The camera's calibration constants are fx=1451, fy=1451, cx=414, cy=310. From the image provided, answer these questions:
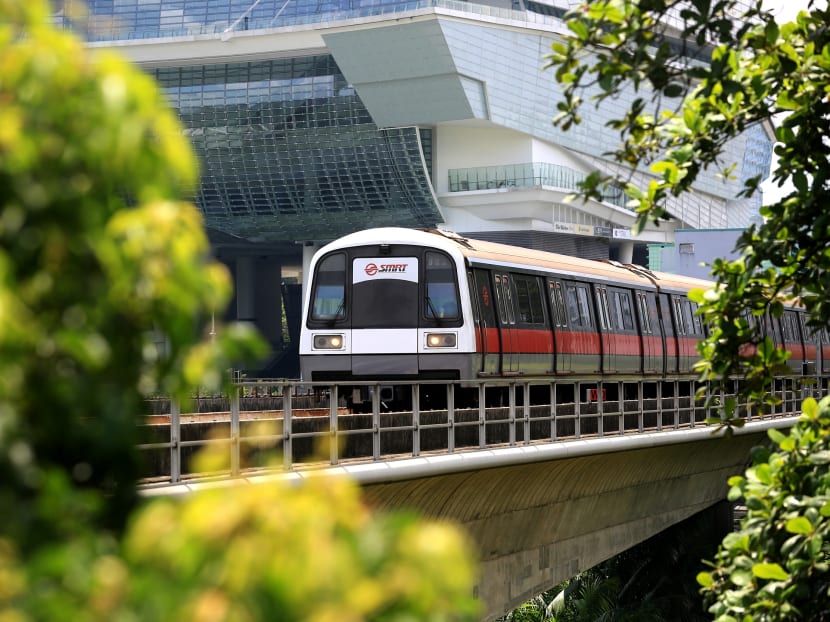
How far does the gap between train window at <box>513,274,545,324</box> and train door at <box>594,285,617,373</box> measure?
2942 mm

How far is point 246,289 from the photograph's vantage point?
8800 cm

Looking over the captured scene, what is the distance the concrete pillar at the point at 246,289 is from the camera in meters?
87.7

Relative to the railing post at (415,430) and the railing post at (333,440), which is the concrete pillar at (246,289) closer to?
the railing post at (415,430)

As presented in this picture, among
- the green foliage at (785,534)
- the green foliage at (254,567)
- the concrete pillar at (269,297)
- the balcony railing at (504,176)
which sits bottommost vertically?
the green foliage at (785,534)

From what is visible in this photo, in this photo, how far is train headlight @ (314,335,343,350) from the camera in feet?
73.2

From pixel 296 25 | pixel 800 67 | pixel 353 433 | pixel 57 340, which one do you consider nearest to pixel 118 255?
pixel 57 340

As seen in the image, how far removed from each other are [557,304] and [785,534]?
17.3m

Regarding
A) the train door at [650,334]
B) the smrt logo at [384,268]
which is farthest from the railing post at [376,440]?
the train door at [650,334]

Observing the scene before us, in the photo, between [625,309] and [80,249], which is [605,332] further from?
[80,249]

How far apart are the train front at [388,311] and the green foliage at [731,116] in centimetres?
1258

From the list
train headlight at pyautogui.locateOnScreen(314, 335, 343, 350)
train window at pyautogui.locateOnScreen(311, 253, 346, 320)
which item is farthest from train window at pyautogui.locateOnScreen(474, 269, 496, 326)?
train headlight at pyautogui.locateOnScreen(314, 335, 343, 350)

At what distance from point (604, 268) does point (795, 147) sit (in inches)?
795

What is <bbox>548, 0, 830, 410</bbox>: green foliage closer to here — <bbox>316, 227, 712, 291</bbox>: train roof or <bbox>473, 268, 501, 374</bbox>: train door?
<bbox>473, 268, 501, 374</bbox>: train door

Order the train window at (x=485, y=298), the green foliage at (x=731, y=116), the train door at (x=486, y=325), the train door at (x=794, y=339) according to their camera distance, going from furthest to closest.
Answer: the train door at (x=794, y=339)
the train window at (x=485, y=298)
the train door at (x=486, y=325)
the green foliage at (x=731, y=116)
